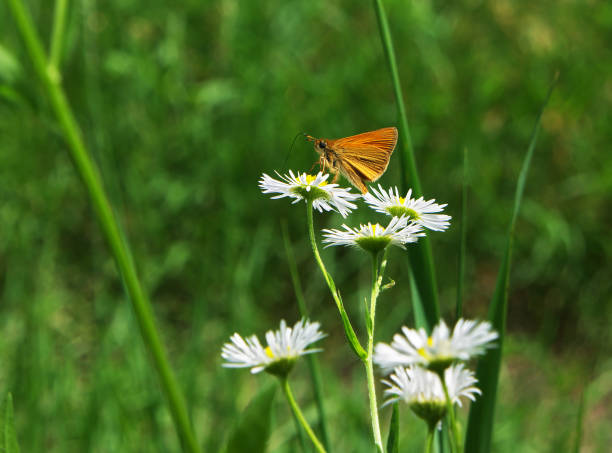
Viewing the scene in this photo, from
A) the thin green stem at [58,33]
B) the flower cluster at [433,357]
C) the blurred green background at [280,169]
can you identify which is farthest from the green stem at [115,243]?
the blurred green background at [280,169]

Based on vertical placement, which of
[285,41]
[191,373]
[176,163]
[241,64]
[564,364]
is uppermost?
[285,41]

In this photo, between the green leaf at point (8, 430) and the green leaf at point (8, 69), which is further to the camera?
the green leaf at point (8, 69)

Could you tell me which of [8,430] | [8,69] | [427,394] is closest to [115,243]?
[8,430]

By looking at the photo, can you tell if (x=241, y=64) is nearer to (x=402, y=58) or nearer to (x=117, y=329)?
(x=402, y=58)

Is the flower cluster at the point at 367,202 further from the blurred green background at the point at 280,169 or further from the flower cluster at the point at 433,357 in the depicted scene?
the blurred green background at the point at 280,169

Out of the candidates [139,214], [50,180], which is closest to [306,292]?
[139,214]

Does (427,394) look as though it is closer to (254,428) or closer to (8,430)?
(254,428)

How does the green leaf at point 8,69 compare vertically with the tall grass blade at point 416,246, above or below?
above
